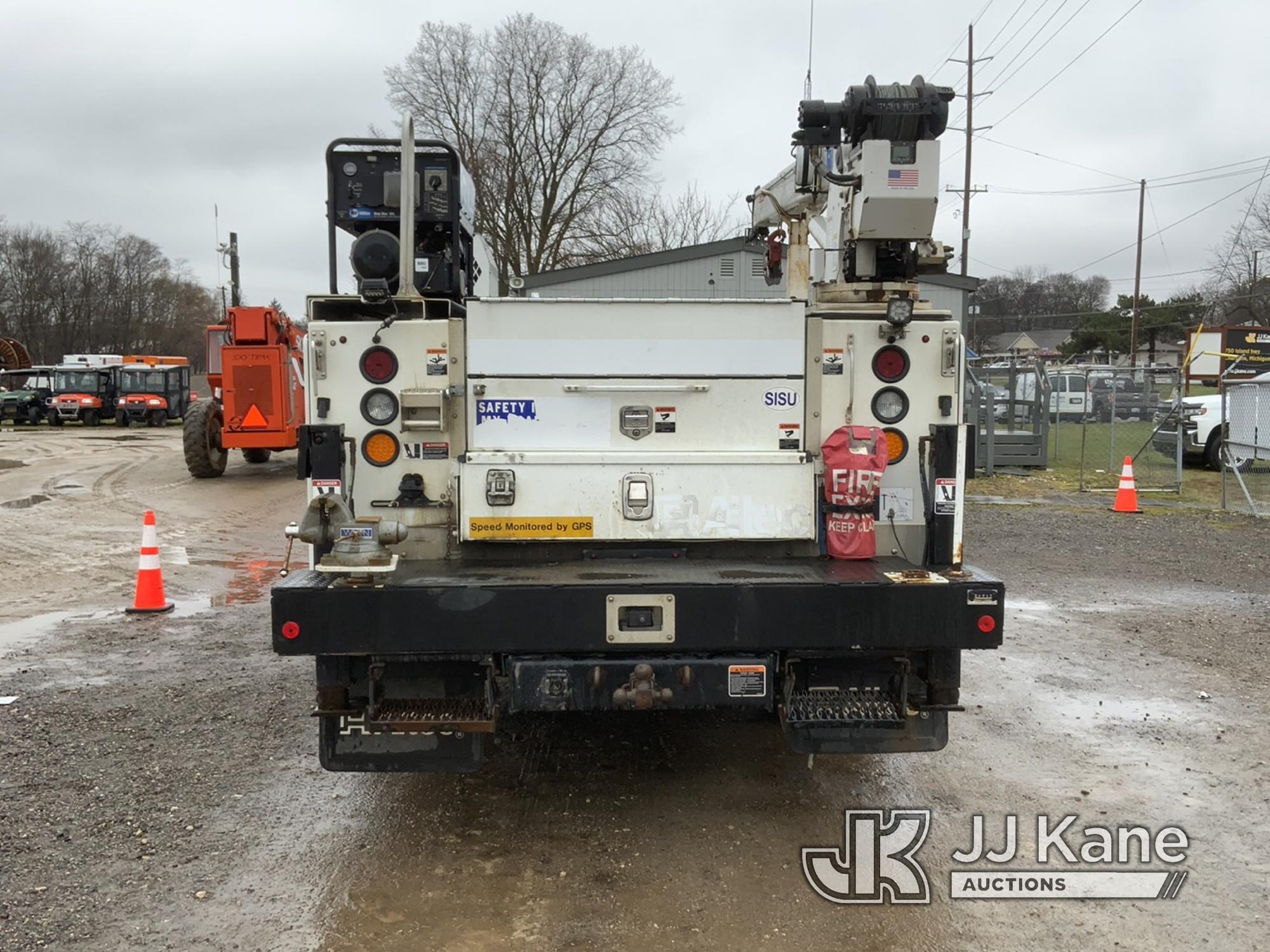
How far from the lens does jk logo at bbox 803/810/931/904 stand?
11.7 feet

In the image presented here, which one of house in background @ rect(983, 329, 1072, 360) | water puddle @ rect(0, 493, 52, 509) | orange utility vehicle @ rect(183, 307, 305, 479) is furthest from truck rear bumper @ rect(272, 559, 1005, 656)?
house in background @ rect(983, 329, 1072, 360)

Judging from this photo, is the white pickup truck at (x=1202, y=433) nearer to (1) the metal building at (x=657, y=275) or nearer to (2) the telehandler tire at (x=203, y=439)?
(1) the metal building at (x=657, y=275)

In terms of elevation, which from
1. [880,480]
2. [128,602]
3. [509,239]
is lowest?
[128,602]

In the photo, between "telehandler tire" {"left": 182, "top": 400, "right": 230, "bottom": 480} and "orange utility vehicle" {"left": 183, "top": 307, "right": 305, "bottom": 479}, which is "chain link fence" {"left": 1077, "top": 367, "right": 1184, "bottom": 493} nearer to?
"orange utility vehicle" {"left": 183, "top": 307, "right": 305, "bottom": 479}

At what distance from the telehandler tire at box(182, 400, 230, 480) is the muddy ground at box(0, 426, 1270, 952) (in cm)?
1056

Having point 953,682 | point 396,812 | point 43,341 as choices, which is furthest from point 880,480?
point 43,341

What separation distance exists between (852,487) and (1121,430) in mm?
25859

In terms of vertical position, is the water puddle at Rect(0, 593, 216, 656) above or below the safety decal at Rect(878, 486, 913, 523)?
below

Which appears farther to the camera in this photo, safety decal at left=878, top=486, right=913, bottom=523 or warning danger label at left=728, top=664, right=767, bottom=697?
safety decal at left=878, top=486, right=913, bottom=523

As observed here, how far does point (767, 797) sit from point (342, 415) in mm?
2448

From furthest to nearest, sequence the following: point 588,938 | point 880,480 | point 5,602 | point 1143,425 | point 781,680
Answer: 1. point 1143,425
2. point 5,602
3. point 880,480
4. point 781,680
5. point 588,938

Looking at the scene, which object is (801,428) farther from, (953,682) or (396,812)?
(396,812)

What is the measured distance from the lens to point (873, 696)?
3.88 m

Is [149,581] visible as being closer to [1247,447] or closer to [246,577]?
[246,577]
